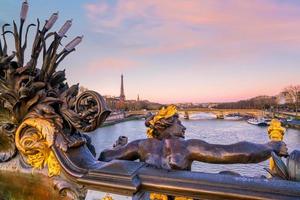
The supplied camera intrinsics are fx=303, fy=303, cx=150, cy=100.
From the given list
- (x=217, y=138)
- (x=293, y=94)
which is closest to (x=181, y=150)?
(x=217, y=138)


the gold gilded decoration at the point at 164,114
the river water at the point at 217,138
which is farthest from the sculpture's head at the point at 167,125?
the river water at the point at 217,138

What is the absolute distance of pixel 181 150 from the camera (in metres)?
1.98

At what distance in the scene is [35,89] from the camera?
221cm

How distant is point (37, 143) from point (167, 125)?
918 millimetres

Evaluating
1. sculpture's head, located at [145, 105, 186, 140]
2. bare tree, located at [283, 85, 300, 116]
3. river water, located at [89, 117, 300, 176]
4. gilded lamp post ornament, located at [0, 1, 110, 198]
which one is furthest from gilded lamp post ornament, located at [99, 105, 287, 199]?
bare tree, located at [283, 85, 300, 116]

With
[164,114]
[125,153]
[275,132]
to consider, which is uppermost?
[164,114]

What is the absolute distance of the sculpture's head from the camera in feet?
7.04

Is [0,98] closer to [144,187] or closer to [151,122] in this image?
[151,122]

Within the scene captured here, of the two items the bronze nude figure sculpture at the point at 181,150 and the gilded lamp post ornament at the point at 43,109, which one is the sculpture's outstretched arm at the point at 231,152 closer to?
the bronze nude figure sculpture at the point at 181,150

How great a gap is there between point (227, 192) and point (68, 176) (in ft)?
3.43

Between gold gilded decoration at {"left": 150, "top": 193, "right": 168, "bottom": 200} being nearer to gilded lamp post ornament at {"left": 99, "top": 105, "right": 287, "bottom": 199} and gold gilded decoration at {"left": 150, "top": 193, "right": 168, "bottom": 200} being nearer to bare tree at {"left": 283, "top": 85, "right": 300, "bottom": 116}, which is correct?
gilded lamp post ornament at {"left": 99, "top": 105, "right": 287, "bottom": 199}

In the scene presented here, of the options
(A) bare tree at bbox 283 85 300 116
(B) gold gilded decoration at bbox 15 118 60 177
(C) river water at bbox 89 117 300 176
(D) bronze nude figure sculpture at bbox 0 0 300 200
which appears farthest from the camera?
(A) bare tree at bbox 283 85 300 116

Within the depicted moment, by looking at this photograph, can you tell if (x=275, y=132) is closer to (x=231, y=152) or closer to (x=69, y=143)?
(x=231, y=152)

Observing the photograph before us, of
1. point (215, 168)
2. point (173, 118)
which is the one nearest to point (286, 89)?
point (215, 168)
